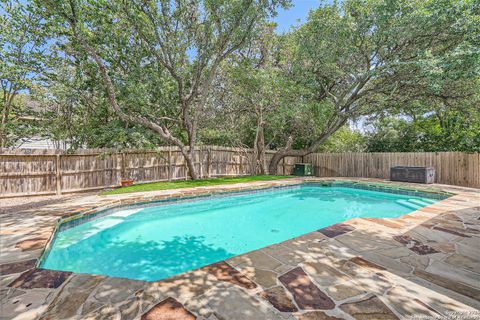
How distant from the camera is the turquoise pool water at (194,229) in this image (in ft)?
10.6

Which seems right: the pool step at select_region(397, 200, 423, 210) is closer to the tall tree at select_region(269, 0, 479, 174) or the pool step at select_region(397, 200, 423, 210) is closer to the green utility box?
the tall tree at select_region(269, 0, 479, 174)

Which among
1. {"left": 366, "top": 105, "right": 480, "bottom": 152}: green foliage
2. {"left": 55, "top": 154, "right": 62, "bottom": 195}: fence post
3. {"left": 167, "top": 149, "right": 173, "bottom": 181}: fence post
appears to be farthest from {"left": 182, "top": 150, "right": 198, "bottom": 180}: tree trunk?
{"left": 366, "top": 105, "right": 480, "bottom": 152}: green foliage

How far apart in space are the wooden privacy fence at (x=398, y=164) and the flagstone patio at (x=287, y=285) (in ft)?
26.2

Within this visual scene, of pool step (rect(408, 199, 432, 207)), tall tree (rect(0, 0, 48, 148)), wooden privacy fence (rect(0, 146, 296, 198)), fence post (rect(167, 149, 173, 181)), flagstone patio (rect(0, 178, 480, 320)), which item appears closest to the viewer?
flagstone patio (rect(0, 178, 480, 320))

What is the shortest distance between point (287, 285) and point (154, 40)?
28.9 feet

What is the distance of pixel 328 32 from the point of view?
891 cm

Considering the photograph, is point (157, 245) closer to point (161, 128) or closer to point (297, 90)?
point (161, 128)

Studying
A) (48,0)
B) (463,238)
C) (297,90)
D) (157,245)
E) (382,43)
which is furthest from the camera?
(297,90)

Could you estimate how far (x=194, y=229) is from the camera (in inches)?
186

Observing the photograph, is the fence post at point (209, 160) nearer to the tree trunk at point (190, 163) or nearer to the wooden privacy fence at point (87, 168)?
the wooden privacy fence at point (87, 168)

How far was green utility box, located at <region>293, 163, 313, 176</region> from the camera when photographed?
12.6 m

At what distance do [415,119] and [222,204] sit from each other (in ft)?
41.8

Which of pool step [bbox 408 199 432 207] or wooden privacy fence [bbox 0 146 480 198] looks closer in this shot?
pool step [bbox 408 199 432 207]

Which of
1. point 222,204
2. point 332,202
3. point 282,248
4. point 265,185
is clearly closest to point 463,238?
point 282,248
